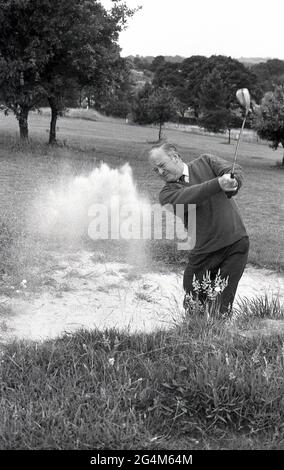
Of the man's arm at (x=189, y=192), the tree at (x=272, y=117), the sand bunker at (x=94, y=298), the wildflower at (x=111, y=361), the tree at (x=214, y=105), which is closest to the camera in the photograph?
the wildflower at (x=111, y=361)

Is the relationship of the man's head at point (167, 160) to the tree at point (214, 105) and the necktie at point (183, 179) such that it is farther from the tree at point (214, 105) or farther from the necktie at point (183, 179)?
the tree at point (214, 105)

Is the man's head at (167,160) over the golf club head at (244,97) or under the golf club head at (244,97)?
under

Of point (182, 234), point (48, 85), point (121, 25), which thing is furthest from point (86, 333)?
point (121, 25)

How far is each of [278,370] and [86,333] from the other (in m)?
1.45

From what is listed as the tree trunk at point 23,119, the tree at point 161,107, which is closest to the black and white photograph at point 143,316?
the tree trunk at point 23,119

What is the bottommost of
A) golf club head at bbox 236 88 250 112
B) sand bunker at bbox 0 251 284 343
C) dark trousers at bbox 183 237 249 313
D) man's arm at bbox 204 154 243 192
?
sand bunker at bbox 0 251 284 343

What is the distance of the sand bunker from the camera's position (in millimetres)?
5633

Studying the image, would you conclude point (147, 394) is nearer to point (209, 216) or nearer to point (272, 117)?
point (209, 216)

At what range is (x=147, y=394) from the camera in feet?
10.8

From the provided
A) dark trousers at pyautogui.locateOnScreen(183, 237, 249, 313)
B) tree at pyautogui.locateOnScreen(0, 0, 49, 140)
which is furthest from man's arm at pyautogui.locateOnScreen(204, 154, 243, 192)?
tree at pyautogui.locateOnScreen(0, 0, 49, 140)

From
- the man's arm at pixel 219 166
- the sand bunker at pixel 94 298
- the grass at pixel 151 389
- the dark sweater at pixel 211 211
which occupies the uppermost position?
the man's arm at pixel 219 166

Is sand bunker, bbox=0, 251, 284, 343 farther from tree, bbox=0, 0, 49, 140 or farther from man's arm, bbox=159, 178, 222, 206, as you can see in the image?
tree, bbox=0, 0, 49, 140

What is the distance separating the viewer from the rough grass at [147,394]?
2.90 meters

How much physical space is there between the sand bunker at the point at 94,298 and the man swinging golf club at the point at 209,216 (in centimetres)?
47
